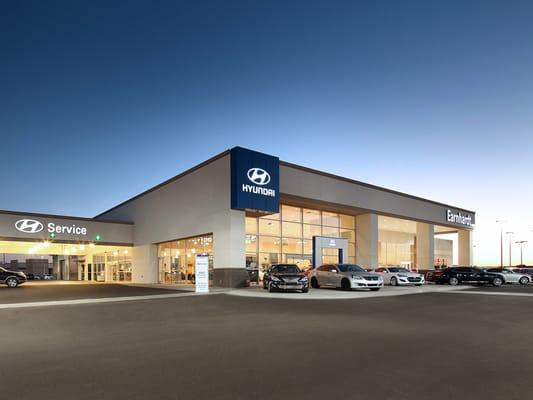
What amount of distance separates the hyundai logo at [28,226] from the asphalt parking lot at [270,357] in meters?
25.5

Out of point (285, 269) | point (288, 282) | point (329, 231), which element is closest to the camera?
point (288, 282)

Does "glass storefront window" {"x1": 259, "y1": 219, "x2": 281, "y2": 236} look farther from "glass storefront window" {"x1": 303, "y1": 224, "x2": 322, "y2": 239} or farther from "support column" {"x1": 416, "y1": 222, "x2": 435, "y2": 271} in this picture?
"support column" {"x1": 416, "y1": 222, "x2": 435, "y2": 271}

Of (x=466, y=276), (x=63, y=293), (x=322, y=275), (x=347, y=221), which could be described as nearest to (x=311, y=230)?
(x=347, y=221)

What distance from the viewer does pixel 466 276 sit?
30.4 meters

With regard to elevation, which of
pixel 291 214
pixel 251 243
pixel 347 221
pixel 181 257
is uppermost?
pixel 291 214

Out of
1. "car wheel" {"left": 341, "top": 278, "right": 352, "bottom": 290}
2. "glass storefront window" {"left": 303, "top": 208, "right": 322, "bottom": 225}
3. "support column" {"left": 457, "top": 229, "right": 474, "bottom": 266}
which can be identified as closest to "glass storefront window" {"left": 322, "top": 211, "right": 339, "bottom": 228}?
"glass storefront window" {"left": 303, "top": 208, "right": 322, "bottom": 225}

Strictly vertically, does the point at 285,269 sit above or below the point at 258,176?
below

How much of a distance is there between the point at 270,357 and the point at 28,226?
3379 cm

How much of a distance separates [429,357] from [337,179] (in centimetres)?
2713

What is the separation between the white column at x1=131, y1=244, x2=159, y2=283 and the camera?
37.0 meters

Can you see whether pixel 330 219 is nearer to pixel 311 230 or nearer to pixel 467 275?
pixel 311 230

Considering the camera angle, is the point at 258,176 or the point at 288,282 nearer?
the point at 288,282

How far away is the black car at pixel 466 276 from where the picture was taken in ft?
98.0

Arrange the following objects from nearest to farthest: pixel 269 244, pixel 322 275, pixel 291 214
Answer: pixel 322 275 < pixel 269 244 < pixel 291 214
